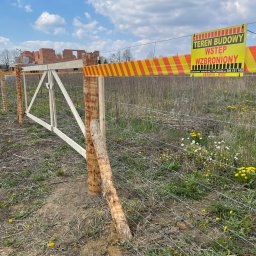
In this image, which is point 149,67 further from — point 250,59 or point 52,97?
point 52,97

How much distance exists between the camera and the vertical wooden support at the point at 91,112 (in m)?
3.28

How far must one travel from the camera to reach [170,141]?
5.25 meters

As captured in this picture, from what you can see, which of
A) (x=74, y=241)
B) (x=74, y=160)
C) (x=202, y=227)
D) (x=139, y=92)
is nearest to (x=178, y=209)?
(x=202, y=227)

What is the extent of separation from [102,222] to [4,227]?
1.02 m

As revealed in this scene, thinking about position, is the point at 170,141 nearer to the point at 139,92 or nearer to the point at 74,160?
the point at 74,160

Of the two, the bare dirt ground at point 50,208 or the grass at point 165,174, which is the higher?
the grass at point 165,174

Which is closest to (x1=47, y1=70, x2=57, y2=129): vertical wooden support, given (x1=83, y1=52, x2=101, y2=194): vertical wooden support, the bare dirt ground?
the bare dirt ground

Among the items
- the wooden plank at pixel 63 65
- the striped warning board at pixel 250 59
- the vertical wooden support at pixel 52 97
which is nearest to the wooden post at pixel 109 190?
the wooden plank at pixel 63 65

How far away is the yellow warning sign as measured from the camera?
5.95ft

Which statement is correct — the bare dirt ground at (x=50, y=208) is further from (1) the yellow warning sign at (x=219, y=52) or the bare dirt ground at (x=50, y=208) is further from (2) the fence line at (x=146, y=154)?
(1) the yellow warning sign at (x=219, y=52)

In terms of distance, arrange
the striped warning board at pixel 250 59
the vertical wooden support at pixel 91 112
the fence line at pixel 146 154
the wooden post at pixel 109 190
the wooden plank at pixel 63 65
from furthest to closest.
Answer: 1. the wooden plank at pixel 63 65
2. the vertical wooden support at pixel 91 112
3. the fence line at pixel 146 154
4. the wooden post at pixel 109 190
5. the striped warning board at pixel 250 59

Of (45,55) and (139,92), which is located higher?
(45,55)

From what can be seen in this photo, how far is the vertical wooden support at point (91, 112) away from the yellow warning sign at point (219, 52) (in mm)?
1424

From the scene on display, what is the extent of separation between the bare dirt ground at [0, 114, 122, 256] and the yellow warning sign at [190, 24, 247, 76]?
163 centimetres
